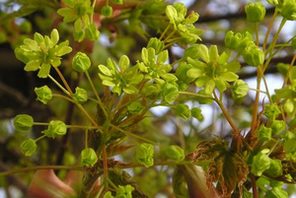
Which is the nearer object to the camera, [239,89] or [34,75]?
[239,89]

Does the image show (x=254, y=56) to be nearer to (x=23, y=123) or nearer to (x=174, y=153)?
(x=174, y=153)

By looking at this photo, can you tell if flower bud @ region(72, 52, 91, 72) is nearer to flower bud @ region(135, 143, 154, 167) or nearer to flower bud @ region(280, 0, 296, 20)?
flower bud @ region(135, 143, 154, 167)

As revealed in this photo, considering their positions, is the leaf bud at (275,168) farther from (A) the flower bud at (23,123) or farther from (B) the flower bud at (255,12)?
(A) the flower bud at (23,123)

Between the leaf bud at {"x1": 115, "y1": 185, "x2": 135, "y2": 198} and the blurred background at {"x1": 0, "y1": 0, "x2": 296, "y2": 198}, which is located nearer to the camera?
the leaf bud at {"x1": 115, "y1": 185, "x2": 135, "y2": 198}

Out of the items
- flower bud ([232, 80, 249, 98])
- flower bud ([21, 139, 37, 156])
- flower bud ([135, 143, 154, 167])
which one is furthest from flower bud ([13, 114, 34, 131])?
flower bud ([232, 80, 249, 98])

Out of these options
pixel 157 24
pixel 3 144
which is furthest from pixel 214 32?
pixel 157 24

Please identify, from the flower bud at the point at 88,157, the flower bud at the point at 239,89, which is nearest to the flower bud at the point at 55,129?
the flower bud at the point at 88,157

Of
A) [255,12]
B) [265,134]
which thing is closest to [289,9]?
[255,12]

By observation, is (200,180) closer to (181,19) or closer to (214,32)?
(181,19)

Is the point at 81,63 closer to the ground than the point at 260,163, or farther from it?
farther from it
